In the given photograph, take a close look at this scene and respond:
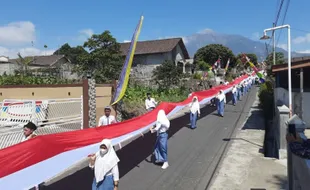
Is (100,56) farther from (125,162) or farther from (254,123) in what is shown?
(125,162)

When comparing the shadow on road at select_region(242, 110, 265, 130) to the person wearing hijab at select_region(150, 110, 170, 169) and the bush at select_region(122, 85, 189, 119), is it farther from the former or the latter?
the person wearing hijab at select_region(150, 110, 170, 169)

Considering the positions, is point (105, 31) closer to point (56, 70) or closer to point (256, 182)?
point (56, 70)

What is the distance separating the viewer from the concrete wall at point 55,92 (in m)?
16.4

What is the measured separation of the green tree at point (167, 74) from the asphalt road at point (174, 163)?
1293cm

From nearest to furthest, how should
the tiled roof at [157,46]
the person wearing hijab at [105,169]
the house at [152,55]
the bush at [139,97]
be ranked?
the person wearing hijab at [105,169], the bush at [139,97], the house at [152,55], the tiled roof at [157,46]

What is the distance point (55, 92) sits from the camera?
57.3ft

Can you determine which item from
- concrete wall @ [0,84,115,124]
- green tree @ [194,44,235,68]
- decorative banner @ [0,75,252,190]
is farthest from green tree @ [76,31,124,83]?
green tree @ [194,44,235,68]

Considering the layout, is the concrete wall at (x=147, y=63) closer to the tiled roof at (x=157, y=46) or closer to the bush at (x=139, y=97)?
the tiled roof at (x=157, y=46)

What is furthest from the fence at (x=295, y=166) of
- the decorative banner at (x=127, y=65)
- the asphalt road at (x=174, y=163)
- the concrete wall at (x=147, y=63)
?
the concrete wall at (x=147, y=63)

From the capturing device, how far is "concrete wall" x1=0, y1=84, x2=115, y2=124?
1636 cm

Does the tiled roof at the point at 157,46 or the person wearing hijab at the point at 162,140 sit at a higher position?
the tiled roof at the point at 157,46

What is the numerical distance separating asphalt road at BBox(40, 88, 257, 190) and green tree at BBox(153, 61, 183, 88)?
42.4ft

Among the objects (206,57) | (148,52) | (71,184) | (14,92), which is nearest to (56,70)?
(148,52)

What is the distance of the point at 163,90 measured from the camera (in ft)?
94.6
